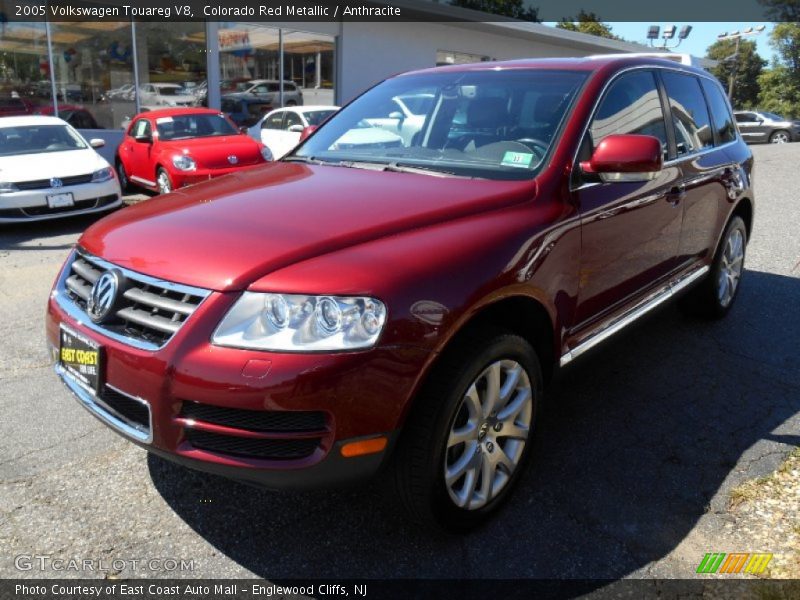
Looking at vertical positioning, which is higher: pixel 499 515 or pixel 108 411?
pixel 108 411

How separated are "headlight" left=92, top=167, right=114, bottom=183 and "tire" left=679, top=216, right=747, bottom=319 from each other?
23.5 ft

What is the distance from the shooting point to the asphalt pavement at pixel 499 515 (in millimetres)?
2486

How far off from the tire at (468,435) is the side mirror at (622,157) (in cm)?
89

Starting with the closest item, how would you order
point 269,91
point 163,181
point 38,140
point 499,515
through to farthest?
1. point 499,515
2. point 38,140
3. point 163,181
4. point 269,91

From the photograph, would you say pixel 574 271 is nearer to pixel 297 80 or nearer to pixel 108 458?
pixel 108 458

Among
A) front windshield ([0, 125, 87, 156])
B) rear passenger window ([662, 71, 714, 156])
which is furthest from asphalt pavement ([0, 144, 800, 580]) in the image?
front windshield ([0, 125, 87, 156])

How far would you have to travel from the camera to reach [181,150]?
10156 millimetres

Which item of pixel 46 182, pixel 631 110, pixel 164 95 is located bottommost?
pixel 46 182

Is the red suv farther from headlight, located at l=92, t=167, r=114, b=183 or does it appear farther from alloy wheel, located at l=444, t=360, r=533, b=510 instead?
headlight, located at l=92, t=167, r=114, b=183

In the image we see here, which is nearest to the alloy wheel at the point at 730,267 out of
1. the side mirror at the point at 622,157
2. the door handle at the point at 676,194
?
the door handle at the point at 676,194

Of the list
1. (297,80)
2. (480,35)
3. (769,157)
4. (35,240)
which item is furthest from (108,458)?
A: (480,35)

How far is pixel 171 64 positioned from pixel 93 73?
170cm

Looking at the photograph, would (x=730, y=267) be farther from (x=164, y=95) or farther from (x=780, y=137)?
(x=780, y=137)

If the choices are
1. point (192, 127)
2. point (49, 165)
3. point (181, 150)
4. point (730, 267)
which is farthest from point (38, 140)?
point (730, 267)
